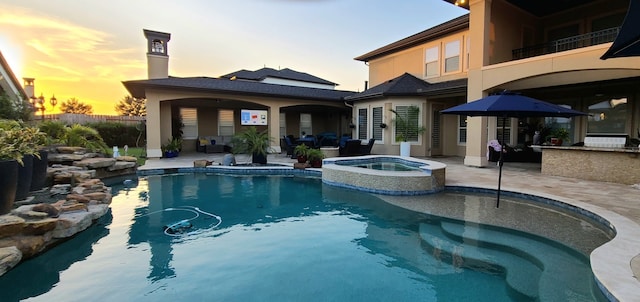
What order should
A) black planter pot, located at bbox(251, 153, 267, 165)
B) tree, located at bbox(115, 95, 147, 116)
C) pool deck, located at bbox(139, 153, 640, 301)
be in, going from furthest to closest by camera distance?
tree, located at bbox(115, 95, 147, 116) < black planter pot, located at bbox(251, 153, 267, 165) < pool deck, located at bbox(139, 153, 640, 301)

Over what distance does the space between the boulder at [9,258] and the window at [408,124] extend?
1365 centimetres

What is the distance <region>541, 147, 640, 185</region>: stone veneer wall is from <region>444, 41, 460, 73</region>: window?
6.40 m

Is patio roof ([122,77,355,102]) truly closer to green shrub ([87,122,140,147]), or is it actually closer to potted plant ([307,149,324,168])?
green shrub ([87,122,140,147])

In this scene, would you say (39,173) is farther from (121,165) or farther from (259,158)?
(259,158)

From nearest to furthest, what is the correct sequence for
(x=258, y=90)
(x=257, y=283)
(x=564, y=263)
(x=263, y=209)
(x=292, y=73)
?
(x=257, y=283) < (x=564, y=263) < (x=263, y=209) < (x=258, y=90) < (x=292, y=73)

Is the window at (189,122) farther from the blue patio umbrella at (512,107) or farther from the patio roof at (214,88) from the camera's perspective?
the blue patio umbrella at (512,107)

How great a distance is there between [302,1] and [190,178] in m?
7.50

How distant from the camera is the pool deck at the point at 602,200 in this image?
304 centimetres

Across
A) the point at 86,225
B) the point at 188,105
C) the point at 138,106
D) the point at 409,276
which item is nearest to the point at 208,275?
the point at 409,276

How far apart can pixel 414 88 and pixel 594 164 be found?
788 cm

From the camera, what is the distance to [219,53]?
20.2 m

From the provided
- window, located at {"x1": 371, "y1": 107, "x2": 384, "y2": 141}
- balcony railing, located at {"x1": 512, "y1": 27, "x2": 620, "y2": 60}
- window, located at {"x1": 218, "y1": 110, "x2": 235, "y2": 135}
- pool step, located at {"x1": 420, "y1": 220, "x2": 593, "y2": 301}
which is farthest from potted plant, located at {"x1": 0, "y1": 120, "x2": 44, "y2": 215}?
balcony railing, located at {"x1": 512, "y1": 27, "x2": 620, "y2": 60}

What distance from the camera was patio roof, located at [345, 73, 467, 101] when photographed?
518 inches

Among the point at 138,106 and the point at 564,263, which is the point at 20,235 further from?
the point at 138,106
